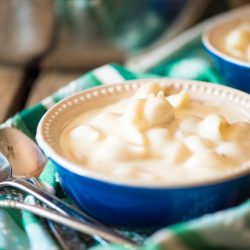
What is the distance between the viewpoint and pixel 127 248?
48 centimetres

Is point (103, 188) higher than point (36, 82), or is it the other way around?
point (103, 188)

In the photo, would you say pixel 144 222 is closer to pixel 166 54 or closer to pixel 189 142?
pixel 189 142

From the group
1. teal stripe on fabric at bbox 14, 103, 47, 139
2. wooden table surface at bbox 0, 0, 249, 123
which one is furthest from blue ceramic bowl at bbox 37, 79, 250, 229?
wooden table surface at bbox 0, 0, 249, 123

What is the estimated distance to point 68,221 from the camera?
0.55m

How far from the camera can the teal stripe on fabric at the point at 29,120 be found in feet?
2.48

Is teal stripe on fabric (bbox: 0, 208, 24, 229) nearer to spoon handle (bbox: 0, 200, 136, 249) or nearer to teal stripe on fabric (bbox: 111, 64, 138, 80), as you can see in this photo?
spoon handle (bbox: 0, 200, 136, 249)

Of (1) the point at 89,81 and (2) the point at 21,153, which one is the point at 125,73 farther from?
(2) the point at 21,153

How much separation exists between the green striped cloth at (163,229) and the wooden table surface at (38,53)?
135 millimetres

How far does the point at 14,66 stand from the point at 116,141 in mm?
538

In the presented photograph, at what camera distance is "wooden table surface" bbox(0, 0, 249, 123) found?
97 cm

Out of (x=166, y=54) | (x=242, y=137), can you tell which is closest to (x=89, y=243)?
(x=242, y=137)

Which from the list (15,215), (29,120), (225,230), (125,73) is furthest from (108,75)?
(225,230)

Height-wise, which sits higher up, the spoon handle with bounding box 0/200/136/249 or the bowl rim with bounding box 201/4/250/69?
the spoon handle with bounding box 0/200/136/249

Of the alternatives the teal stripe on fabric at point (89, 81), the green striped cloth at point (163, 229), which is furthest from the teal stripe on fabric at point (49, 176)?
the teal stripe on fabric at point (89, 81)
